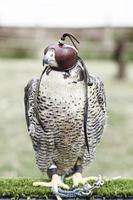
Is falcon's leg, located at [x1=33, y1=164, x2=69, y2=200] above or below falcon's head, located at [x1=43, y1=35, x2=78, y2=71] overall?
below

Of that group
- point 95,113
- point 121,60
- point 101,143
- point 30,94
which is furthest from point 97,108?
point 121,60

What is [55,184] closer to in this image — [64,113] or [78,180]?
[78,180]

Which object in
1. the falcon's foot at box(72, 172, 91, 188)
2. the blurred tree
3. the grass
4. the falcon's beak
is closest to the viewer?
the falcon's beak

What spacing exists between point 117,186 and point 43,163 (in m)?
0.21

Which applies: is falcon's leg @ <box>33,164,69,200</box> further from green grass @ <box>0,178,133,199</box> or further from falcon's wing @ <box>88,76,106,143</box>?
falcon's wing @ <box>88,76,106,143</box>

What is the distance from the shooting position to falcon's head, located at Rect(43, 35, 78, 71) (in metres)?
1.51

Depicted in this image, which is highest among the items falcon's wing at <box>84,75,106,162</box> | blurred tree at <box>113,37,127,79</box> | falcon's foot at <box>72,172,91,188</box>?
falcon's wing at <box>84,75,106,162</box>

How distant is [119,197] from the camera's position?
5.27 feet

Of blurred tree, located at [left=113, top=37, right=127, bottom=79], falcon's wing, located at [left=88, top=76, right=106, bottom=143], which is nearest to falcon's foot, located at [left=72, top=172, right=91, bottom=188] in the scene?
falcon's wing, located at [left=88, top=76, right=106, bottom=143]

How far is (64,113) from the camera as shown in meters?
1.56

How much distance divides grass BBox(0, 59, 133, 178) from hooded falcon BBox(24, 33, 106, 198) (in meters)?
1.33

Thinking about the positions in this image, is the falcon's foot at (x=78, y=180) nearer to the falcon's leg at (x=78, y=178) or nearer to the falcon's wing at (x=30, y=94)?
the falcon's leg at (x=78, y=178)

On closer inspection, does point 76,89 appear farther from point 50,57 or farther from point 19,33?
point 19,33

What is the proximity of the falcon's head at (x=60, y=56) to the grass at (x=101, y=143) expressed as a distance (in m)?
1.48
